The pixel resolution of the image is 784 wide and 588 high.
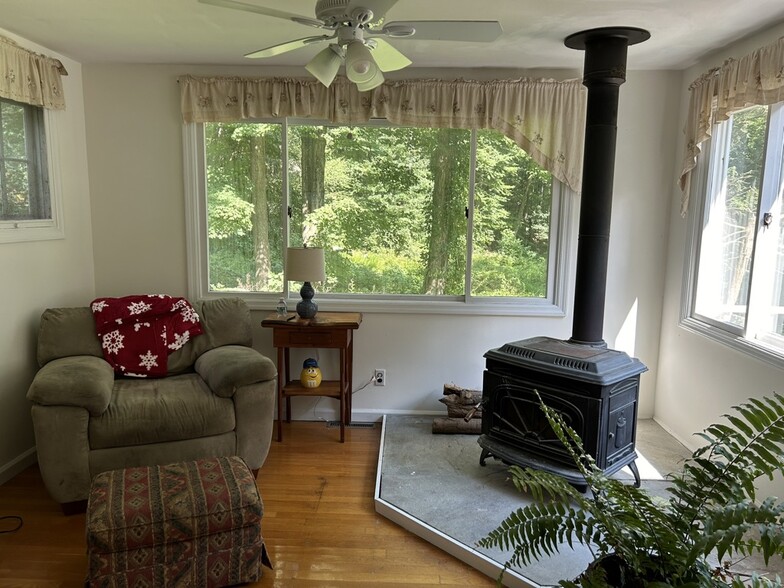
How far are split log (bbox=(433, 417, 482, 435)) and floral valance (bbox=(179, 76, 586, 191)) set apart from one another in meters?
1.69

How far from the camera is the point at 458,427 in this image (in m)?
3.56

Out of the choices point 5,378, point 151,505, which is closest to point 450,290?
point 151,505

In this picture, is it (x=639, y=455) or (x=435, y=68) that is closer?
(x=639, y=455)

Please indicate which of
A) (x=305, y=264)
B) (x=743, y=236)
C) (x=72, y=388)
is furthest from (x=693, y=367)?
(x=72, y=388)

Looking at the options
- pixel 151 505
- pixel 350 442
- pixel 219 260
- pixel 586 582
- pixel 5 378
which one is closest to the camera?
pixel 586 582

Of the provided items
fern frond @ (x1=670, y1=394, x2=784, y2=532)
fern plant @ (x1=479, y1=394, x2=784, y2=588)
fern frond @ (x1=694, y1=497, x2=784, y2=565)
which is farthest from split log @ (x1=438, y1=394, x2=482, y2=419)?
fern frond @ (x1=694, y1=497, x2=784, y2=565)

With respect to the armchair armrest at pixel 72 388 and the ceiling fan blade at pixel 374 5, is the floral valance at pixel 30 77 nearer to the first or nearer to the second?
the armchair armrest at pixel 72 388

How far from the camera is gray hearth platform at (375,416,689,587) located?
2283 millimetres

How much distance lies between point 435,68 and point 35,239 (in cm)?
261

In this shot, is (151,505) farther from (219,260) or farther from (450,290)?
(450,290)

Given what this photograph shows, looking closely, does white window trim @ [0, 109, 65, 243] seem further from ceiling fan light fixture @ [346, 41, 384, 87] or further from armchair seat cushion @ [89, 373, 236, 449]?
ceiling fan light fixture @ [346, 41, 384, 87]

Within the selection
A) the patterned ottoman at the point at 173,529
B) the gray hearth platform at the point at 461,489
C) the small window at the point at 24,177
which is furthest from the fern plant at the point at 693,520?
the small window at the point at 24,177

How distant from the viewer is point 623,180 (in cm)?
366

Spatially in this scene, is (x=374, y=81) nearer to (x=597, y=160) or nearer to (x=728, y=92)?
(x=597, y=160)
